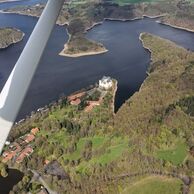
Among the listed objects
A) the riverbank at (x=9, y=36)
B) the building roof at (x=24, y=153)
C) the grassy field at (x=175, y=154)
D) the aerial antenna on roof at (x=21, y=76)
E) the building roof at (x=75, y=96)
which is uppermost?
the aerial antenna on roof at (x=21, y=76)

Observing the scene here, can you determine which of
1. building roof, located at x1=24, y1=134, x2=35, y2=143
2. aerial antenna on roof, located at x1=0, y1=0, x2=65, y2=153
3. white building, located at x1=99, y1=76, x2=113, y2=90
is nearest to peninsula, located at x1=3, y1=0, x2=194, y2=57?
white building, located at x1=99, y1=76, x2=113, y2=90

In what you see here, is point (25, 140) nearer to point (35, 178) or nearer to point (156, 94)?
point (35, 178)

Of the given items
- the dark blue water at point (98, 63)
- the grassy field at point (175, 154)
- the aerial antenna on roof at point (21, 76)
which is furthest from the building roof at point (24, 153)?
the aerial antenna on roof at point (21, 76)

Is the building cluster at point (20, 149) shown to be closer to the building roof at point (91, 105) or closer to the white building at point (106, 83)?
the building roof at point (91, 105)

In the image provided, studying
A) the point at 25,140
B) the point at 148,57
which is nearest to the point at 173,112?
the point at 25,140

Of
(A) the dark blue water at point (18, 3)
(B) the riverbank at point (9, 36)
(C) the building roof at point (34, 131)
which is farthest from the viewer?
(A) the dark blue water at point (18, 3)

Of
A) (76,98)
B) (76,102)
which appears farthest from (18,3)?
(76,102)

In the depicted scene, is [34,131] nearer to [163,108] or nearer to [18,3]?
[163,108]
